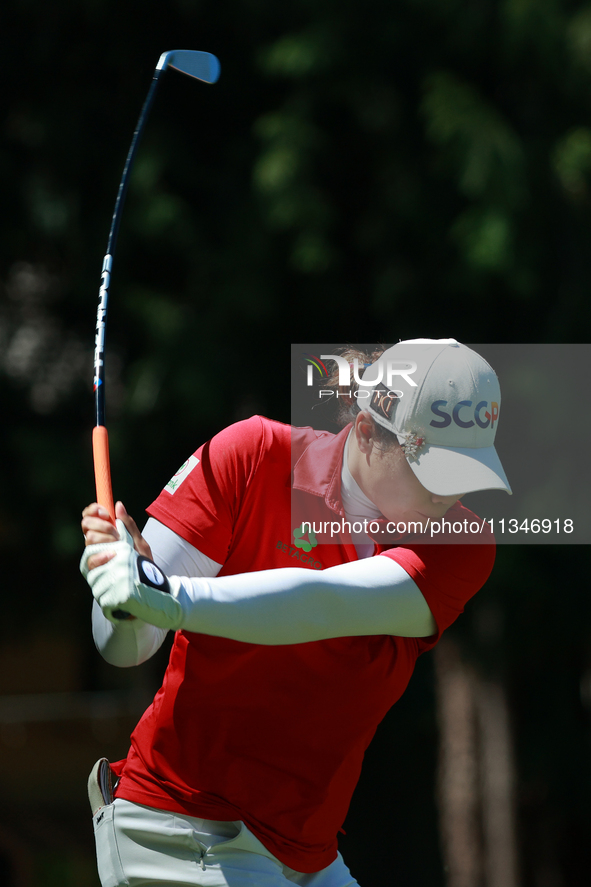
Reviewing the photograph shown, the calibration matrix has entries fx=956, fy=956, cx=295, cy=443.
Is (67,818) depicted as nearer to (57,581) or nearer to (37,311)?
(57,581)

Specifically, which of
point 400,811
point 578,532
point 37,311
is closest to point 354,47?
point 37,311

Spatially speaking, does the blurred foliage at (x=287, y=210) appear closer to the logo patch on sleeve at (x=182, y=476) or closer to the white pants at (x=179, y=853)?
the logo patch on sleeve at (x=182, y=476)

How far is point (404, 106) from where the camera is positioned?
4.85m

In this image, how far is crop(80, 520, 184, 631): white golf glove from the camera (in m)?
1.41

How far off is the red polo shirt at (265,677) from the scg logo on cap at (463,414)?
0.23m

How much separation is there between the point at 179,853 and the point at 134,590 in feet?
2.17

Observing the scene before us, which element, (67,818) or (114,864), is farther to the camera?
(67,818)

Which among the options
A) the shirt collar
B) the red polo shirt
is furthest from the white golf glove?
the shirt collar

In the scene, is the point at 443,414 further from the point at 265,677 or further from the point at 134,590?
the point at 134,590

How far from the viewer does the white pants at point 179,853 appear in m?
1.76

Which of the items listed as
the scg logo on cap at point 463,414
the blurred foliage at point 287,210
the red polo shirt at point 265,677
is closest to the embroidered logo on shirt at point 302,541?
the red polo shirt at point 265,677

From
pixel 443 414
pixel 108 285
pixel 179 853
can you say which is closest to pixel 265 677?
pixel 179 853

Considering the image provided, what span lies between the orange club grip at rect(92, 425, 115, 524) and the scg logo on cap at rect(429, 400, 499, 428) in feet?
1.99

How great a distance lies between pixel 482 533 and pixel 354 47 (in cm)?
351
